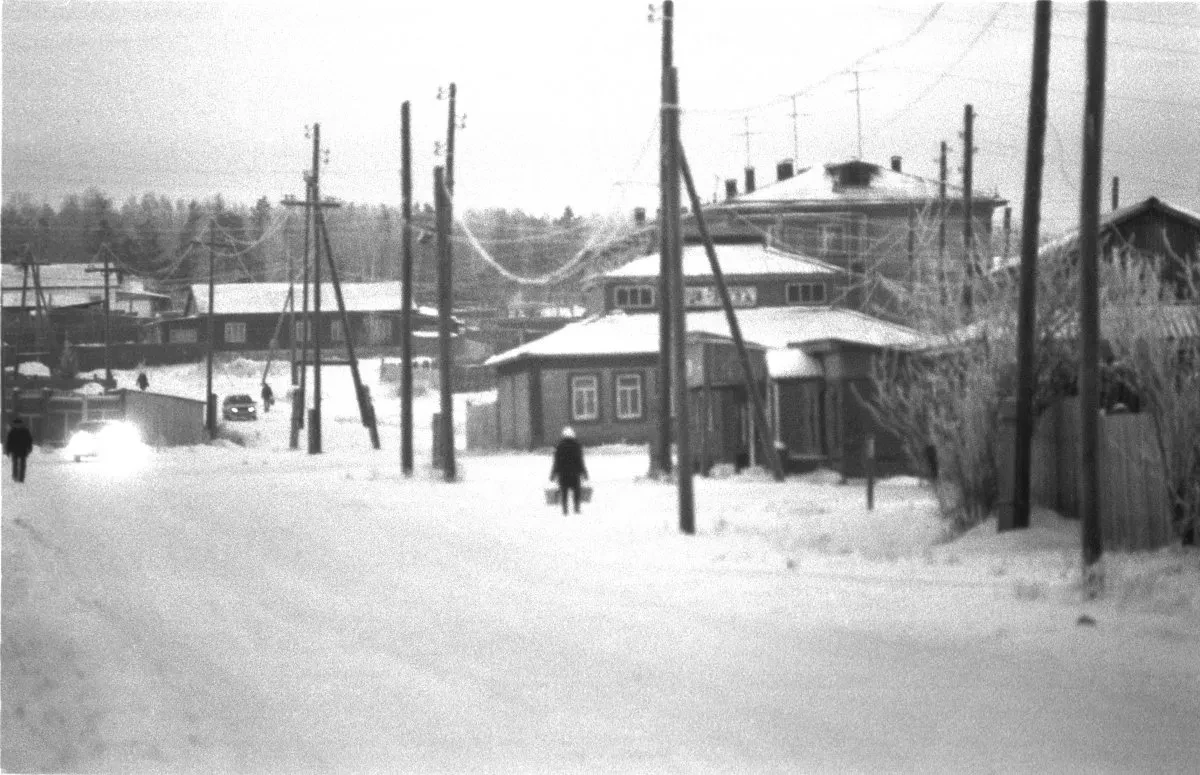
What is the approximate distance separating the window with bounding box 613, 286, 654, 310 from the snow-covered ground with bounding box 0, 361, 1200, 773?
15218mm

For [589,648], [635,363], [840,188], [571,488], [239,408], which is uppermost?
[840,188]

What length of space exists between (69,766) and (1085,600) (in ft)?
30.1

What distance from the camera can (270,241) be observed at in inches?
2251

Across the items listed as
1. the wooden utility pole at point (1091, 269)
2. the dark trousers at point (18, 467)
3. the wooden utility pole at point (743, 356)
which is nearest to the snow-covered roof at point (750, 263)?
the wooden utility pole at point (743, 356)

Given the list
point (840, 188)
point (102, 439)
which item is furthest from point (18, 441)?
point (840, 188)

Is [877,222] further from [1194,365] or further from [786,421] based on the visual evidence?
[1194,365]

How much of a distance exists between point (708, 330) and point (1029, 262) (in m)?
19.3

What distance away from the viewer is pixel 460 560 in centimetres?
2031

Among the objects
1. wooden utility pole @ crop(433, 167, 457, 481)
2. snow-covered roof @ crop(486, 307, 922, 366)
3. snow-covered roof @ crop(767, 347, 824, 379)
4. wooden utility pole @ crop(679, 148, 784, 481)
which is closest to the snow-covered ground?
wooden utility pole @ crop(679, 148, 784, 481)

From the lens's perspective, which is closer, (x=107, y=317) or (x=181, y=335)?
(x=107, y=317)

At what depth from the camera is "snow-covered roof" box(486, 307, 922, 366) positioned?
3725cm

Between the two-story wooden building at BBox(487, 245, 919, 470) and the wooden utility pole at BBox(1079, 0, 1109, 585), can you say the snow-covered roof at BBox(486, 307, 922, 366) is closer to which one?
the two-story wooden building at BBox(487, 245, 919, 470)

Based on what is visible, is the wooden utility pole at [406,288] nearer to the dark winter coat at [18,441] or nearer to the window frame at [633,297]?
the window frame at [633,297]

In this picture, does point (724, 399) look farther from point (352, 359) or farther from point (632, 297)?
point (352, 359)
